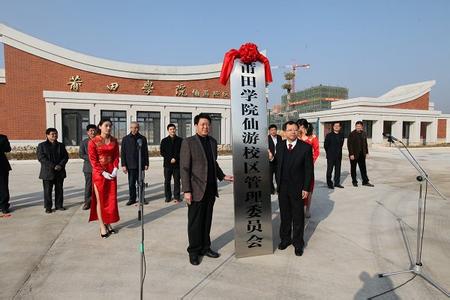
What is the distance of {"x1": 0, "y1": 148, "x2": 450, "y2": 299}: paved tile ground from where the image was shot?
283 cm

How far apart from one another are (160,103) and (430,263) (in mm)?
19422

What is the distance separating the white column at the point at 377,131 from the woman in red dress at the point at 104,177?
100 ft

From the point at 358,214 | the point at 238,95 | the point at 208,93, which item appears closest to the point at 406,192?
the point at 358,214

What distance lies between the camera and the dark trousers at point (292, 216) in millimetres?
3676

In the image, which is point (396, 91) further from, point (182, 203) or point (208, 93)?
point (182, 203)

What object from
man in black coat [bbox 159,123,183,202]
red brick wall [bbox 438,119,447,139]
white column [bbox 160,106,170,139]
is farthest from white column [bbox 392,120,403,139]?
man in black coat [bbox 159,123,183,202]

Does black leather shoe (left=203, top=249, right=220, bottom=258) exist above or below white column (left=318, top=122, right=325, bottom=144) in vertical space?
below

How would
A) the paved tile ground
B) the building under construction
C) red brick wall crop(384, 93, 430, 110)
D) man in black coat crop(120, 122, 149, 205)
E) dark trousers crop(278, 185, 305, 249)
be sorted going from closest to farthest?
1. the paved tile ground
2. dark trousers crop(278, 185, 305, 249)
3. man in black coat crop(120, 122, 149, 205)
4. red brick wall crop(384, 93, 430, 110)
5. the building under construction

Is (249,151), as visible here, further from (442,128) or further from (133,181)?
(442,128)

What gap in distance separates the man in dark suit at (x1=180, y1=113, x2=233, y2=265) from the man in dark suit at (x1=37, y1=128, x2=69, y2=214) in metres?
3.41

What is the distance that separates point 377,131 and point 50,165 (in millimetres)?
30843

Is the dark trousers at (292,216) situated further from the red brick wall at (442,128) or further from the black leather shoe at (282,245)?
the red brick wall at (442,128)

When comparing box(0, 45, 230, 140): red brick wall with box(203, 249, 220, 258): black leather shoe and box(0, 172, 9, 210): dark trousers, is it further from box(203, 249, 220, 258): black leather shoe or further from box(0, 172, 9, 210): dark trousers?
box(203, 249, 220, 258): black leather shoe

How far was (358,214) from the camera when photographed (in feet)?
18.1
